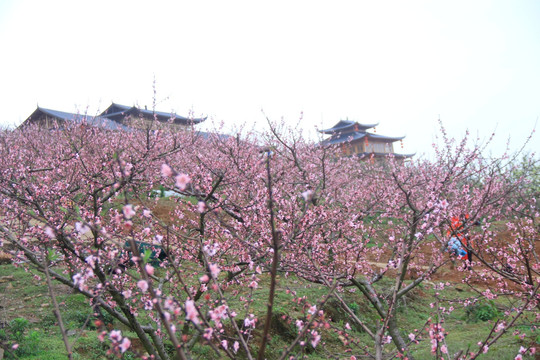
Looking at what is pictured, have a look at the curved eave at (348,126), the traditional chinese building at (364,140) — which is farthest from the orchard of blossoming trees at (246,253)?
the curved eave at (348,126)

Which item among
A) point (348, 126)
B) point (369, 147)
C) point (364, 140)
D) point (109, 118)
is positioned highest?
point (348, 126)

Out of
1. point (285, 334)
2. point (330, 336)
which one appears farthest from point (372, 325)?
point (285, 334)

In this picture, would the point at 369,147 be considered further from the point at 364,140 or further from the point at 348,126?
the point at 348,126

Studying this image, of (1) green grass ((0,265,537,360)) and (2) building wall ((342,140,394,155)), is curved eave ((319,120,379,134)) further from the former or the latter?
(1) green grass ((0,265,537,360))

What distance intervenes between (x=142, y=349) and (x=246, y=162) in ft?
20.9

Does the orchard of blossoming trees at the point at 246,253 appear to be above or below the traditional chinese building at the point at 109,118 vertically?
below

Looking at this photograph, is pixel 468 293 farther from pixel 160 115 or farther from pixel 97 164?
pixel 160 115

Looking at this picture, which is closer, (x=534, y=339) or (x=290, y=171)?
(x=534, y=339)

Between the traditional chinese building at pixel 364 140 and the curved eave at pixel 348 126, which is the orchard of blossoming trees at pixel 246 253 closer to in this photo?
the traditional chinese building at pixel 364 140

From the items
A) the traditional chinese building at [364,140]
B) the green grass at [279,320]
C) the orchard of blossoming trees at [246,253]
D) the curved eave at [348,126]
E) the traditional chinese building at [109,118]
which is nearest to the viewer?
the orchard of blossoming trees at [246,253]

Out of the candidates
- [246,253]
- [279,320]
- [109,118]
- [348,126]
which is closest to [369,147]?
[348,126]

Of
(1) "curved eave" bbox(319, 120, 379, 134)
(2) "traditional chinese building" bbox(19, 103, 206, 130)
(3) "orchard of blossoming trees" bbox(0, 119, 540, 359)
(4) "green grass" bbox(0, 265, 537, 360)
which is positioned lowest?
(4) "green grass" bbox(0, 265, 537, 360)

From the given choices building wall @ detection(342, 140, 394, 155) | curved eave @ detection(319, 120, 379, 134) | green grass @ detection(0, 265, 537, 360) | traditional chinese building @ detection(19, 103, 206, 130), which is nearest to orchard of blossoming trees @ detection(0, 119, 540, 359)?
green grass @ detection(0, 265, 537, 360)

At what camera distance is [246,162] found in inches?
432
